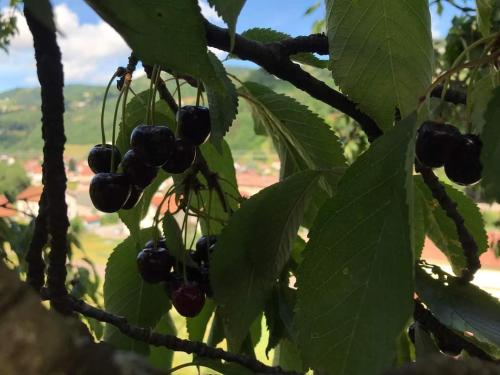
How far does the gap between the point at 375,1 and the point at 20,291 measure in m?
0.39

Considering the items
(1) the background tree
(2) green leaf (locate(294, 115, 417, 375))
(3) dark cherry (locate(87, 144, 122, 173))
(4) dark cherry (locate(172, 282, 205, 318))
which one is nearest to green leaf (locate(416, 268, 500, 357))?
(1) the background tree

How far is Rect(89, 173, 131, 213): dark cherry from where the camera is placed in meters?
0.53

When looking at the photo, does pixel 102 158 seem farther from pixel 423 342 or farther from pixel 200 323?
pixel 423 342

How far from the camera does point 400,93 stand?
44cm

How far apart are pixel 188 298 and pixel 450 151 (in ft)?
0.89

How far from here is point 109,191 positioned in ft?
1.76

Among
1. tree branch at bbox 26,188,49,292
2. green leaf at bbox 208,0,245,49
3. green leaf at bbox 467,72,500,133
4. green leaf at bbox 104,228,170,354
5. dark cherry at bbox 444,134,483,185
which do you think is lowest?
green leaf at bbox 104,228,170,354

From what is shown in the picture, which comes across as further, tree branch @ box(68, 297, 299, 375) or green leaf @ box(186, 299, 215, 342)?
green leaf @ box(186, 299, 215, 342)

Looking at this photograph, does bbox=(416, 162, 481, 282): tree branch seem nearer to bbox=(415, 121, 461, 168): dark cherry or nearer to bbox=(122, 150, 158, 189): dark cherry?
bbox=(415, 121, 461, 168): dark cherry

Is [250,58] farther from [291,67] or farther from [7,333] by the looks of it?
[7,333]

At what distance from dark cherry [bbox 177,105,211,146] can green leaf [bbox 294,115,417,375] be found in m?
0.20

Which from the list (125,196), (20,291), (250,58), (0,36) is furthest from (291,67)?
(0,36)

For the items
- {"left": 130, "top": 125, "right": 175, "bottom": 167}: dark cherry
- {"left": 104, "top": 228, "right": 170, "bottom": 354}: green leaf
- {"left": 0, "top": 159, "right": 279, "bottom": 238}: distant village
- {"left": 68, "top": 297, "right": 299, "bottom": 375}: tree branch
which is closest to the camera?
{"left": 68, "top": 297, "right": 299, "bottom": 375}: tree branch

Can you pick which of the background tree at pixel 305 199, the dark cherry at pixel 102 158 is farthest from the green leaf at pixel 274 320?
the dark cherry at pixel 102 158
